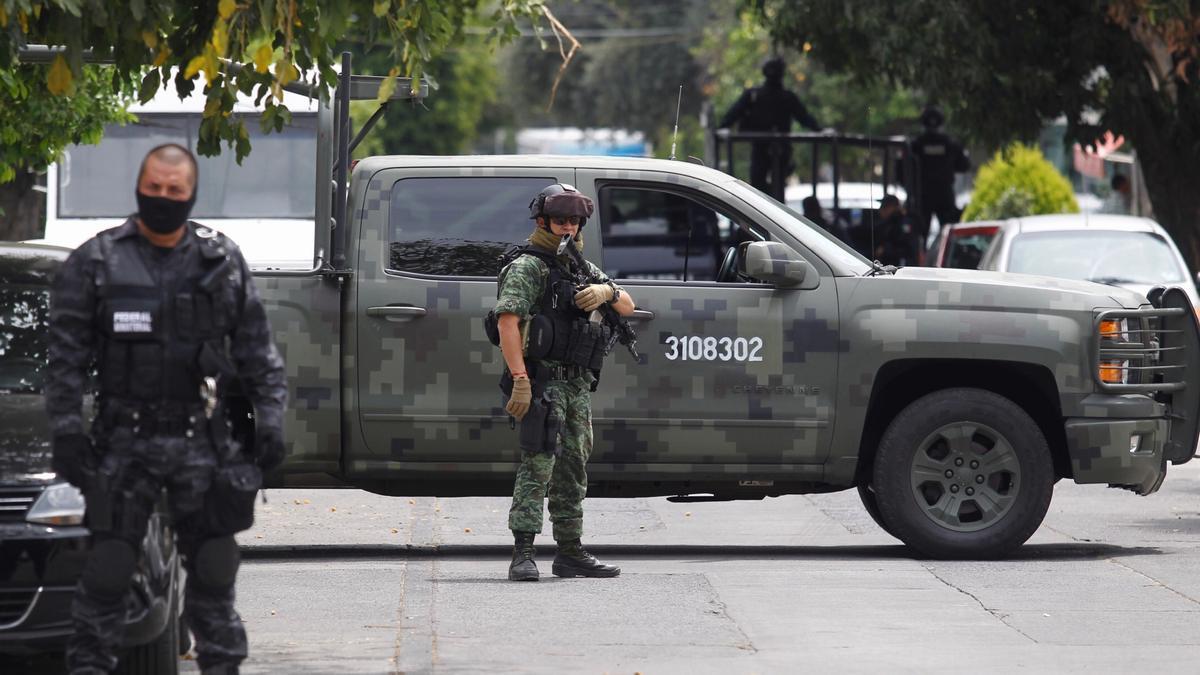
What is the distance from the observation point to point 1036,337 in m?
9.13

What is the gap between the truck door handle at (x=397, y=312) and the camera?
356 inches

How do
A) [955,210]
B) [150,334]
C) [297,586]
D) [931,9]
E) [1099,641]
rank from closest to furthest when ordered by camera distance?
1. [150,334]
2. [1099,641]
3. [297,586]
4. [931,9]
5. [955,210]

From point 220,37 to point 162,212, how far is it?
65cm

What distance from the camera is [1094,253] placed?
1596 cm

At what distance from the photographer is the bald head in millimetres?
5582

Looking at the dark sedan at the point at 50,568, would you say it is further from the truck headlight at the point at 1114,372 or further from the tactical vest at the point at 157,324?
the truck headlight at the point at 1114,372

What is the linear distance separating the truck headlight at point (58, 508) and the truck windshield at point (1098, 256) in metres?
10.6

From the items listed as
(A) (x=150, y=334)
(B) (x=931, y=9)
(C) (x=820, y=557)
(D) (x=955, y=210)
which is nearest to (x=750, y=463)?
(C) (x=820, y=557)

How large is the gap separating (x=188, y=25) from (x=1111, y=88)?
13970 mm

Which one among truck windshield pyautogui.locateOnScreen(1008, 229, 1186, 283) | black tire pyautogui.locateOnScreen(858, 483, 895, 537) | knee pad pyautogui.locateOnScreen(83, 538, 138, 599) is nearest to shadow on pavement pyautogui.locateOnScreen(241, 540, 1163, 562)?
black tire pyautogui.locateOnScreen(858, 483, 895, 537)

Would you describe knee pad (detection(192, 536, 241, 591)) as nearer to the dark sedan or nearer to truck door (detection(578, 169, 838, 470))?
the dark sedan

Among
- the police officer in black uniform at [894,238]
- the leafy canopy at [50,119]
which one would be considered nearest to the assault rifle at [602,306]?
the leafy canopy at [50,119]

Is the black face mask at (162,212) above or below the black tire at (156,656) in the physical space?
above

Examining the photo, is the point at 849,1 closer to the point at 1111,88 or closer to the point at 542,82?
the point at 1111,88
